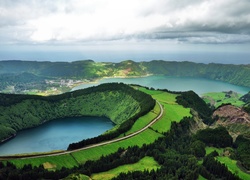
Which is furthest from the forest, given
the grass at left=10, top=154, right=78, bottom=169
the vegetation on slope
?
the vegetation on slope

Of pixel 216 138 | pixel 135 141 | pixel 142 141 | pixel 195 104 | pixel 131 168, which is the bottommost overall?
pixel 131 168

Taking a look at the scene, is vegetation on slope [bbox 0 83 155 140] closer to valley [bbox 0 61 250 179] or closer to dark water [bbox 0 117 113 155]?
valley [bbox 0 61 250 179]

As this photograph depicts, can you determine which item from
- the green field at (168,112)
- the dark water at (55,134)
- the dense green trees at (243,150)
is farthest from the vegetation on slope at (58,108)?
the dense green trees at (243,150)

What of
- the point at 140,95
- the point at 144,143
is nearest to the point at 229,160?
the point at 144,143

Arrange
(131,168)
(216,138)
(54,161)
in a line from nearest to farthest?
(131,168), (54,161), (216,138)

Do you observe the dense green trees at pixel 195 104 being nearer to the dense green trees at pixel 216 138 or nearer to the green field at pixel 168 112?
the green field at pixel 168 112

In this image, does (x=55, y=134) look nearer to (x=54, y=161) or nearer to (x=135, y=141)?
(x=135, y=141)

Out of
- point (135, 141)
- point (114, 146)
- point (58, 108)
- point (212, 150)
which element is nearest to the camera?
point (114, 146)

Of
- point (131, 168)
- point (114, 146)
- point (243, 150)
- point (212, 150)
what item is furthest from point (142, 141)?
point (243, 150)
